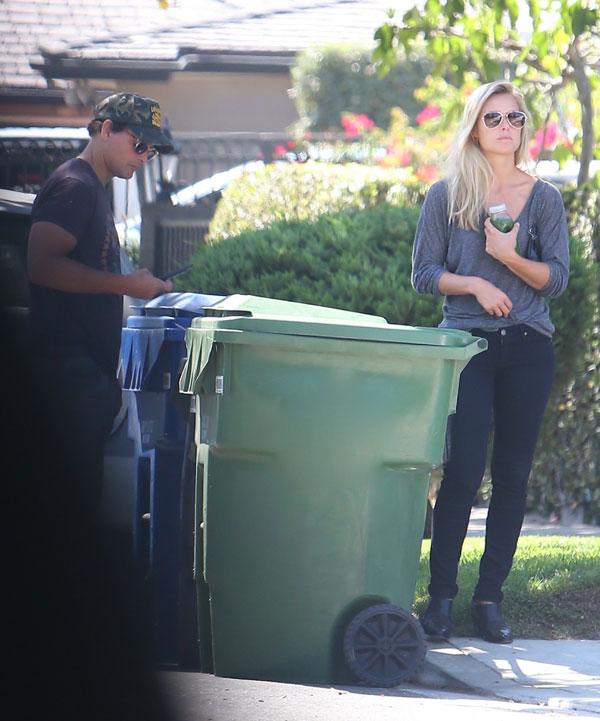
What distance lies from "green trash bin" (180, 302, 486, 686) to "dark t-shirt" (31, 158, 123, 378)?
1.31ft

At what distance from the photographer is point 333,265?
6805mm

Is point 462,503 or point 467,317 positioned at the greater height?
point 467,317

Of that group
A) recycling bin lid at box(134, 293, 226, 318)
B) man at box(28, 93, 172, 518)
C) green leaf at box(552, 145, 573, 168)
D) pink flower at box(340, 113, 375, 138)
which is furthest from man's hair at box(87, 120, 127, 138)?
pink flower at box(340, 113, 375, 138)

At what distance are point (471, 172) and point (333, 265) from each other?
1.71 m

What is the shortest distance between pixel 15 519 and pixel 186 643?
0.75 meters

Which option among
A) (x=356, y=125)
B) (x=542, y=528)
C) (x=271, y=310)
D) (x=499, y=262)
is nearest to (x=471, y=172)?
(x=499, y=262)

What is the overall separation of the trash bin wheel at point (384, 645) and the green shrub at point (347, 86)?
17643 mm

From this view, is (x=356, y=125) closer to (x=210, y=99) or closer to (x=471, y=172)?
(x=210, y=99)

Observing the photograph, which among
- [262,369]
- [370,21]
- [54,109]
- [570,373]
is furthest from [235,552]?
[370,21]

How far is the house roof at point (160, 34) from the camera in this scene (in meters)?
19.3

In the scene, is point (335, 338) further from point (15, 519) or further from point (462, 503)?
point (15, 519)

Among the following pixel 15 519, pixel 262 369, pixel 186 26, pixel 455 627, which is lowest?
pixel 455 627

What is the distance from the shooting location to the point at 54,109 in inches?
742

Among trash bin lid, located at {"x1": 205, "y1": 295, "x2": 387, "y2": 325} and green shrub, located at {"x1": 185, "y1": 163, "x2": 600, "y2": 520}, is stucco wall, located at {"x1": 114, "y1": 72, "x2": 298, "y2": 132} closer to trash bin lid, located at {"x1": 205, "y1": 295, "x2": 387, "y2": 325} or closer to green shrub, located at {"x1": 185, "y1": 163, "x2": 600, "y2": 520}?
green shrub, located at {"x1": 185, "y1": 163, "x2": 600, "y2": 520}
